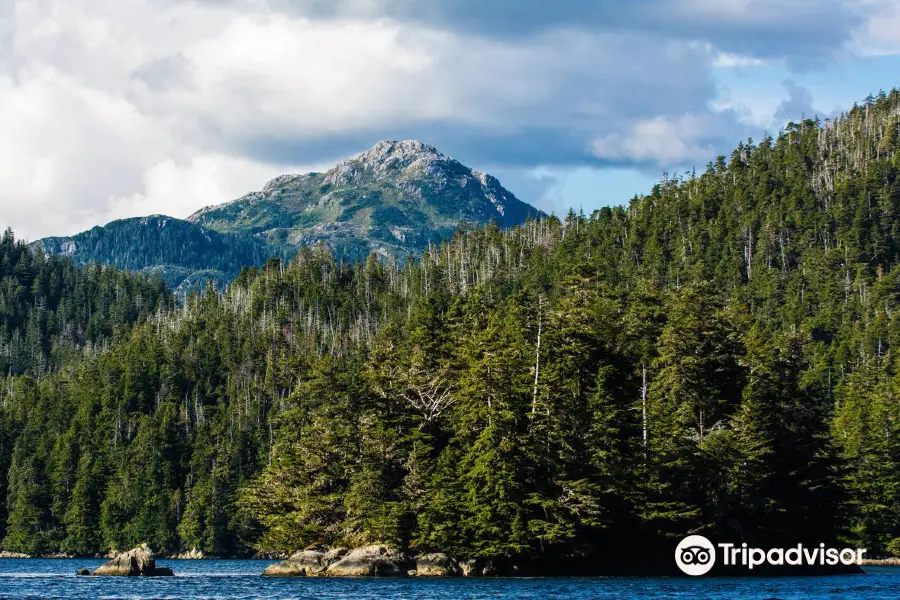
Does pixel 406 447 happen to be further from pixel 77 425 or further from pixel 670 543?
pixel 77 425

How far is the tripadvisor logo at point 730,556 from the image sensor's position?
3280 inches

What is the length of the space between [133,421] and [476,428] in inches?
4839

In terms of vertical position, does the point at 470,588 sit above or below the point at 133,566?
above

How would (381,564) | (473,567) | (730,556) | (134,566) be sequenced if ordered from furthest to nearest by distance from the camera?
(134,566), (381,564), (730,556), (473,567)

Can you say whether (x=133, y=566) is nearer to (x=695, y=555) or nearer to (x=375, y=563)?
(x=375, y=563)

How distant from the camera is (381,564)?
84500 mm

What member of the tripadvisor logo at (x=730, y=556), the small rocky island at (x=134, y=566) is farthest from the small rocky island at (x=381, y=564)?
the tripadvisor logo at (x=730, y=556)

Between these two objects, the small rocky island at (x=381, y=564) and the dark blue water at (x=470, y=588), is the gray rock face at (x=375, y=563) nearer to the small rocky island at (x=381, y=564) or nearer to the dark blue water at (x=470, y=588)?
the small rocky island at (x=381, y=564)

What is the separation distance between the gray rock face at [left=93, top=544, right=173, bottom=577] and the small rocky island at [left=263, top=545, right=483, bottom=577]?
12.7 metres

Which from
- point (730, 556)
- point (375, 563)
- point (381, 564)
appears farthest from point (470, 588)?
point (730, 556)

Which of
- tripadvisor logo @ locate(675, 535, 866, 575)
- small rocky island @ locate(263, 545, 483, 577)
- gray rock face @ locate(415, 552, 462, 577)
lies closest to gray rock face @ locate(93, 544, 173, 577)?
small rocky island @ locate(263, 545, 483, 577)

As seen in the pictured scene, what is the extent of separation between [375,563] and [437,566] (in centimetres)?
503

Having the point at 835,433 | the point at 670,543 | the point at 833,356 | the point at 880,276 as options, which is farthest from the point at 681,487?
the point at 880,276

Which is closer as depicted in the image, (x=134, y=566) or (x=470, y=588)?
(x=470, y=588)
